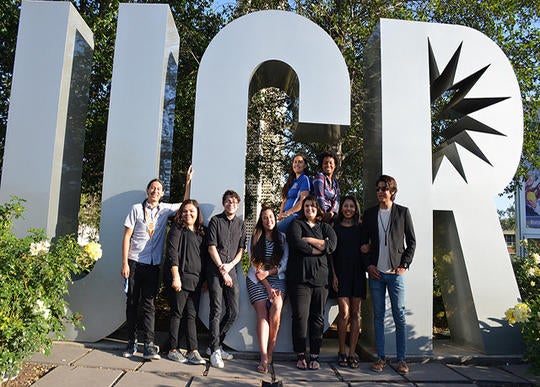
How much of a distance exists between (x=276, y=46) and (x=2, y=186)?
337 centimetres

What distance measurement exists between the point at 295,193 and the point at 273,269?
87 cm

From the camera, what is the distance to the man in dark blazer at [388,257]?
4.03m

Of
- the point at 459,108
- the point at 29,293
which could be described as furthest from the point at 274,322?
the point at 459,108

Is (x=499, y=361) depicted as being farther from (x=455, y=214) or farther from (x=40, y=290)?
(x=40, y=290)

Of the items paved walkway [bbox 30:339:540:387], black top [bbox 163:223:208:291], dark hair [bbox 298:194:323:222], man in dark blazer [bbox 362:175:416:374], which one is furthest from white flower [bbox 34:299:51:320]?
man in dark blazer [bbox 362:175:416:374]

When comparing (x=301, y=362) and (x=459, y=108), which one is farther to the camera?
(x=459, y=108)

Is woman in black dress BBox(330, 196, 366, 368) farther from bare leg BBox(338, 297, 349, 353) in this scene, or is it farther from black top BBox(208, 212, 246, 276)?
black top BBox(208, 212, 246, 276)

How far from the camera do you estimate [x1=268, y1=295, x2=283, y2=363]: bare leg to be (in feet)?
13.4

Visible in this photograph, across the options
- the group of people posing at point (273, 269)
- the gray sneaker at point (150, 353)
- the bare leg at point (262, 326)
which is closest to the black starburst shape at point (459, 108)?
the group of people posing at point (273, 269)

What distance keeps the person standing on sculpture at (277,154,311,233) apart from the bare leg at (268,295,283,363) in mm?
776

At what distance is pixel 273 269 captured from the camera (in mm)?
4164

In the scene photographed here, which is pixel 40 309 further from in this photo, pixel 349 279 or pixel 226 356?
pixel 349 279

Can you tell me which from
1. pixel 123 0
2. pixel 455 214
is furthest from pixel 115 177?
pixel 123 0

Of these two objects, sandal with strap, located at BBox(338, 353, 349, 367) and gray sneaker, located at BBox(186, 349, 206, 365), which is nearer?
gray sneaker, located at BBox(186, 349, 206, 365)
